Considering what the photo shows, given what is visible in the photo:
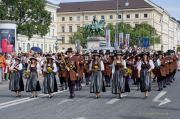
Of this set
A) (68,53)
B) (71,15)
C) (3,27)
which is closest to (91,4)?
(71,15)

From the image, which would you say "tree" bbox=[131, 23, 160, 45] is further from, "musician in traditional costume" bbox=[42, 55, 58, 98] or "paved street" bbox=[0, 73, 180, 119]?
"paved street" bbox=[0, 73, 180, 119]

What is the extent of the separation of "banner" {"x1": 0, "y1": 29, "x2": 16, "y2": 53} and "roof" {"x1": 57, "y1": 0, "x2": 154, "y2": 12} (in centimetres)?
10768

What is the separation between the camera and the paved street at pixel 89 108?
12.7m

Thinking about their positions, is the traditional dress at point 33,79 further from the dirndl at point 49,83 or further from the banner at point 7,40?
the banner at point 7,40

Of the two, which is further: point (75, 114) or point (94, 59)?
point (94, 59)

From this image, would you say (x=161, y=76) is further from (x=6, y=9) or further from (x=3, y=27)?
(x=6, y=9)

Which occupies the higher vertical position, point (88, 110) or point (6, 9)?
point (6, 9)

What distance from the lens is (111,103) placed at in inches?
629

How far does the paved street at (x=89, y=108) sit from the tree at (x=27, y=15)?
4624 centimetres

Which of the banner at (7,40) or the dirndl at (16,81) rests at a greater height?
the banner at (7,40)

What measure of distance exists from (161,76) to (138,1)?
120 meters

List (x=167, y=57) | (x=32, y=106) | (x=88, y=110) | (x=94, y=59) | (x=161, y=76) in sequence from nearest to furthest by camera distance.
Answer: (x=88, y=110) → (x=32, y=106) → (x=94, y=59) → (x=161, y=76) → (x=167, y=57)

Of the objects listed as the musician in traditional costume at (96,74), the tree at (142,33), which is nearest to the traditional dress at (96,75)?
the musician in traditional costume at (96,74)

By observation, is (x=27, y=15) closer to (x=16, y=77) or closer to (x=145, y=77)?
(x=16, y=77)
